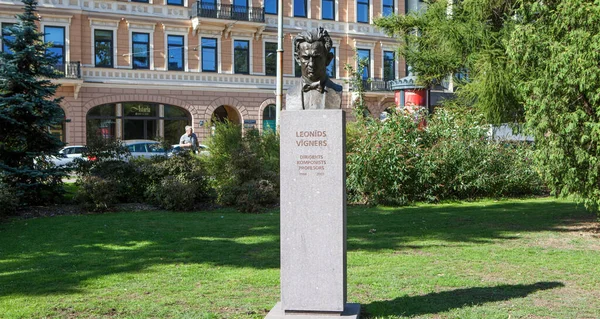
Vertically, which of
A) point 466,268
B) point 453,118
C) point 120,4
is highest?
point 120,4

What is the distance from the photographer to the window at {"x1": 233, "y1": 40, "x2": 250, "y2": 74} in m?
39.8

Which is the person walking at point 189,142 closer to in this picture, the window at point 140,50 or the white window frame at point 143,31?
the white window frame at point 143,31

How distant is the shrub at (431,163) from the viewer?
16469 mm

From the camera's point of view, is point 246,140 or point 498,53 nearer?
point 246,140

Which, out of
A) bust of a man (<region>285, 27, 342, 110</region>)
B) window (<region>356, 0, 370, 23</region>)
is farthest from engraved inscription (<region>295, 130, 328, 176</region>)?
window (<region>356, 0, 370, 23</region>)

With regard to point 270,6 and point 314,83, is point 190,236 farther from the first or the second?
point 270,6

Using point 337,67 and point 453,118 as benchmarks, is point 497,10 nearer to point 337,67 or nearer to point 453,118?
point 453,118

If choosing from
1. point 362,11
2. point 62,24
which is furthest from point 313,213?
point 362,11

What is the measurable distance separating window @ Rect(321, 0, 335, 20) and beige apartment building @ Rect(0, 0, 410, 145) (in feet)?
0.22

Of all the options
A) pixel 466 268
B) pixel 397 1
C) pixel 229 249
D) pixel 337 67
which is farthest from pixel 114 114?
pixel 466 268

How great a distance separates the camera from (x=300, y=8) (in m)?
41.6

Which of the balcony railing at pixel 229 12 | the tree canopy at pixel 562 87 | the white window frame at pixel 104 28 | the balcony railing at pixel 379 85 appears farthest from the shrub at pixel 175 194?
the balcony railing at pixel 379 85

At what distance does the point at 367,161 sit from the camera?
16.4 metres

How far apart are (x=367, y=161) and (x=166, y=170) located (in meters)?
5.09
